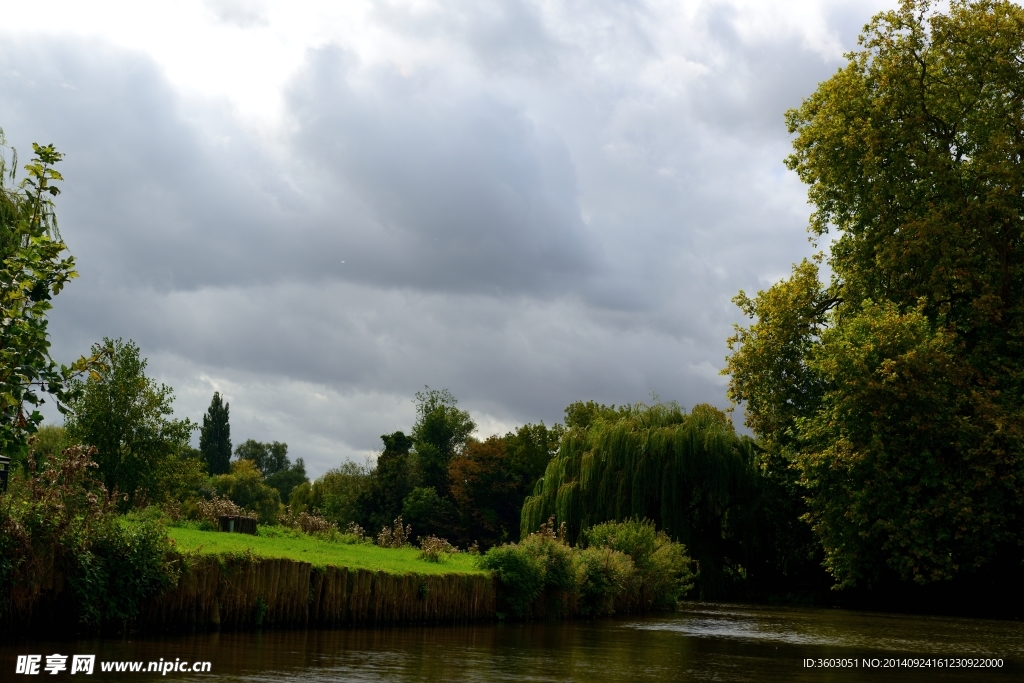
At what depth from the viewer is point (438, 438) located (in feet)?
321

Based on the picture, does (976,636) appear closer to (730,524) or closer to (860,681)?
(860,681)

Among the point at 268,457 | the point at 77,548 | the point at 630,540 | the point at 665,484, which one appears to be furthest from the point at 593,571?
the point at 268,457

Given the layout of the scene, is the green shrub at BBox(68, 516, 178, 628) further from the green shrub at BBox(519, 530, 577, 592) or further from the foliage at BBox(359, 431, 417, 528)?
the foliage at BBox(359, 431, 417, 528)

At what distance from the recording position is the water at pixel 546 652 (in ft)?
37.7

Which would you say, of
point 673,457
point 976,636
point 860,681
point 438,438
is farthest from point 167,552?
point 438,438

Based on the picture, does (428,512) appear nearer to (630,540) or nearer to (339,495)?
(339,495)

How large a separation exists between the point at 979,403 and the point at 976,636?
9482mm

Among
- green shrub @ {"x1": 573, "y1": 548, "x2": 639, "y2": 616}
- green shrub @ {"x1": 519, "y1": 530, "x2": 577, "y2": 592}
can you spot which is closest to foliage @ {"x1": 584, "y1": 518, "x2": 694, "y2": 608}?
green shrub @ {"x1": 573, "y1": 548, "x2": 639, "y2": 616}

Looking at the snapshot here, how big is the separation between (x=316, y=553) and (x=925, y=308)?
2427 cm

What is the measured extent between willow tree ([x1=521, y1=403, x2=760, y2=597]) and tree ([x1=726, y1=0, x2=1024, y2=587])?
7.49m

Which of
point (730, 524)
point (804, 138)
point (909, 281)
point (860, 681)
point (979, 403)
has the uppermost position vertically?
point (804, 138)

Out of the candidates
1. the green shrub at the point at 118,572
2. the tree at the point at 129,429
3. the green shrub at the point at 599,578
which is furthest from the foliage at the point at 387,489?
the green shrub at the point at 118,572

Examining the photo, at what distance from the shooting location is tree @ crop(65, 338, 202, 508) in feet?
152

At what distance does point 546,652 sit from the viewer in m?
15.4
